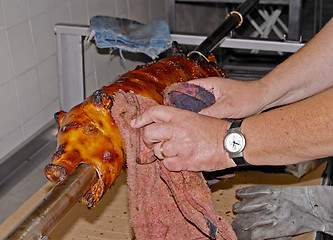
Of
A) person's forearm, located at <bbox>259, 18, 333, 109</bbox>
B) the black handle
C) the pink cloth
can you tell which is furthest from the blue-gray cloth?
the pink cloth

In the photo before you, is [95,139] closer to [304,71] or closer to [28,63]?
[304,71]

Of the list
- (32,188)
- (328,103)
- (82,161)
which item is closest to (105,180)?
(82,161)

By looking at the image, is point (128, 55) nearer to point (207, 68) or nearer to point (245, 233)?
point (207, 68)

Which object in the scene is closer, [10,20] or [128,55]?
[10,20]

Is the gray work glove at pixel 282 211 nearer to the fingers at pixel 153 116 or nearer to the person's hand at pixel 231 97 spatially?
the person's hand at pixel 231 97

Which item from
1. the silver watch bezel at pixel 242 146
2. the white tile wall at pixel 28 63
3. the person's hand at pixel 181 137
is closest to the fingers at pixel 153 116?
the person's hand at pixel 181 137

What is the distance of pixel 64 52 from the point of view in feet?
7.34

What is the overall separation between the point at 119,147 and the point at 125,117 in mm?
81

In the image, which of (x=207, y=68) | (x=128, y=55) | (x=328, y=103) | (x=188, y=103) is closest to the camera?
(x=328, y=103)

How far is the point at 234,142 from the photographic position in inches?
48.9

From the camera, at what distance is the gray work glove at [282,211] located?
1735mm

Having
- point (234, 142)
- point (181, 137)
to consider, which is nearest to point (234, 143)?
point (234, 142)

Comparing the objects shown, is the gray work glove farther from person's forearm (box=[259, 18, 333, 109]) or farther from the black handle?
the black handle

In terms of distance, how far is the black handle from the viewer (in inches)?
71.0
